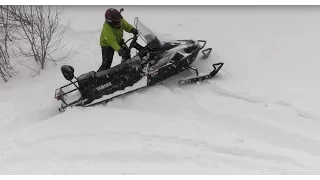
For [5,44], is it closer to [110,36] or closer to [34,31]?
[34,31]

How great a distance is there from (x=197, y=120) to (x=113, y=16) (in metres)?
2.48

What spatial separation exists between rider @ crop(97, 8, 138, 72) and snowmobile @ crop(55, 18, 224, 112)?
0.28m

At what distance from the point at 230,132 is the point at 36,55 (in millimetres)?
5435

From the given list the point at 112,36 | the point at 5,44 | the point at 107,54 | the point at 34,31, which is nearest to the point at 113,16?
the point at 112,36

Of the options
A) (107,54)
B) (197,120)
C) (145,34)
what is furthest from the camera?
(145,34)

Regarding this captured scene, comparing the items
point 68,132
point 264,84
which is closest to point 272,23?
point 264,84

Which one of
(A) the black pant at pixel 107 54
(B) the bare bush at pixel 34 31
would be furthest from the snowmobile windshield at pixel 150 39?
(B) the bare bush at pixel 34 31

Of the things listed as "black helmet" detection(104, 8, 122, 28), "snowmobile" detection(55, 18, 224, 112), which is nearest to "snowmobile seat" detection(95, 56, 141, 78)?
"snowmobile" detection(55, 18, 224, 112)

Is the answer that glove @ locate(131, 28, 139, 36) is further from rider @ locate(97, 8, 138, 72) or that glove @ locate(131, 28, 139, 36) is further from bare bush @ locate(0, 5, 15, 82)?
bare bush @ locate(0, 5, 15, 82)

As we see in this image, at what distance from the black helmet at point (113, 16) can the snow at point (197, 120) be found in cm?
146

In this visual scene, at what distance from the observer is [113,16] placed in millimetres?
6293

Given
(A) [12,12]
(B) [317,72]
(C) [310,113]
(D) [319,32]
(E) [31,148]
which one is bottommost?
(E) [31,148]

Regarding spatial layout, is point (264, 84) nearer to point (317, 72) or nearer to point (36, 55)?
point (317, 72)

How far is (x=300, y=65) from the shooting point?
284 inches
